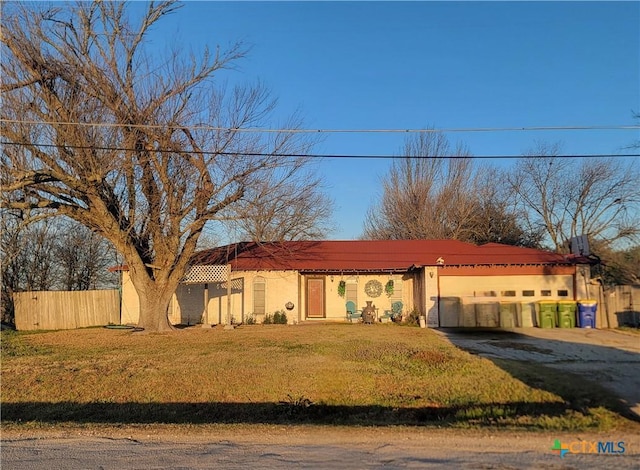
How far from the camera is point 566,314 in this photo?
20547 mm

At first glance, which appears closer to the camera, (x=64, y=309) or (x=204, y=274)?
(x=204, y=274)

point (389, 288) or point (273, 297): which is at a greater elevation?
point (389, 288)

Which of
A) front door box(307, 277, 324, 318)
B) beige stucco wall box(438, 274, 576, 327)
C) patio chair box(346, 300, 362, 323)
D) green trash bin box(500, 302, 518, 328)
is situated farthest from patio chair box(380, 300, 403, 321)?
green trash bin box(500, 302, 518, 328)

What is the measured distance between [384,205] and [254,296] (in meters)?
19.0

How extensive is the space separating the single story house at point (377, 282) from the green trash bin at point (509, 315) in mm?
42

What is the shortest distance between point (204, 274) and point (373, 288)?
27.3 feet

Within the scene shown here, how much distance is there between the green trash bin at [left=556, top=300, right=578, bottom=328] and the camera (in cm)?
2052

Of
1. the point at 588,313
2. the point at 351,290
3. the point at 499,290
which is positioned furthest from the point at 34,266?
the point at 588,313

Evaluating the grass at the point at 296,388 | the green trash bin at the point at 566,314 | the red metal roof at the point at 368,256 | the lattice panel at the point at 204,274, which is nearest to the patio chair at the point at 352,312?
the red metal roof at the point at 368,256

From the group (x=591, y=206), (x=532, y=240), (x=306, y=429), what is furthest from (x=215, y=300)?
(x=591, y=206)

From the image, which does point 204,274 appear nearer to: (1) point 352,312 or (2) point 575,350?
(1) point 352,312

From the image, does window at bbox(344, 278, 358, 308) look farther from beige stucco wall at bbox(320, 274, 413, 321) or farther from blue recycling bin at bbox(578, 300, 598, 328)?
blue recycling bin at bbox(578, 300, 598, 328)

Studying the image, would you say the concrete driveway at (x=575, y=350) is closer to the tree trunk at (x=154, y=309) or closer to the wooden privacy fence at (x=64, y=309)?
the tree trunk at (x=154, y=309)

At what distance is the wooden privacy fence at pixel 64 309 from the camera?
78.8 ft
